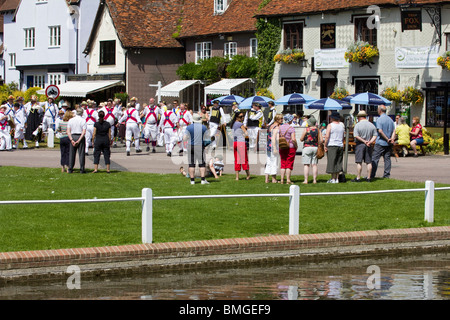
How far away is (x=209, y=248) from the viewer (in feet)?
37.2

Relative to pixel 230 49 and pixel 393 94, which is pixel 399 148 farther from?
pixel 230 49

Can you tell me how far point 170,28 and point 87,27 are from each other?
27.2 ft

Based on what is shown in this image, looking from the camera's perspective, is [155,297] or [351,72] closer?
[155,297]

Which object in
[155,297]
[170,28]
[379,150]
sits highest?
[170,28]

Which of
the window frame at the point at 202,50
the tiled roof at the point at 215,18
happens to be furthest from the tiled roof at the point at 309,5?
the window frame at the point at 202,50

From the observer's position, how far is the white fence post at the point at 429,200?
1342cm

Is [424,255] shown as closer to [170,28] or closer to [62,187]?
[62,187]

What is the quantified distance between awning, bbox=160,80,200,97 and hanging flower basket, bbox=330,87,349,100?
446 inches

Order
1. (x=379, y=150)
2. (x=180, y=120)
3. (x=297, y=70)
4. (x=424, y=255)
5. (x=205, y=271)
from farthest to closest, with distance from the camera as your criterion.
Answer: (x=297, y=70) < (x=180, y=120) < (x=379, y=150) < (x=424, y=255) < (x=205, y=271)

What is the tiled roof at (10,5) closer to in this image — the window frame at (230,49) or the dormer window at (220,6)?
the dormer window at (220,6)

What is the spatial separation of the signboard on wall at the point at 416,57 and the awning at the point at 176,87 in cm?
1414

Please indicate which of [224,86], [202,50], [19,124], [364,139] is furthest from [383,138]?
[202,50]
